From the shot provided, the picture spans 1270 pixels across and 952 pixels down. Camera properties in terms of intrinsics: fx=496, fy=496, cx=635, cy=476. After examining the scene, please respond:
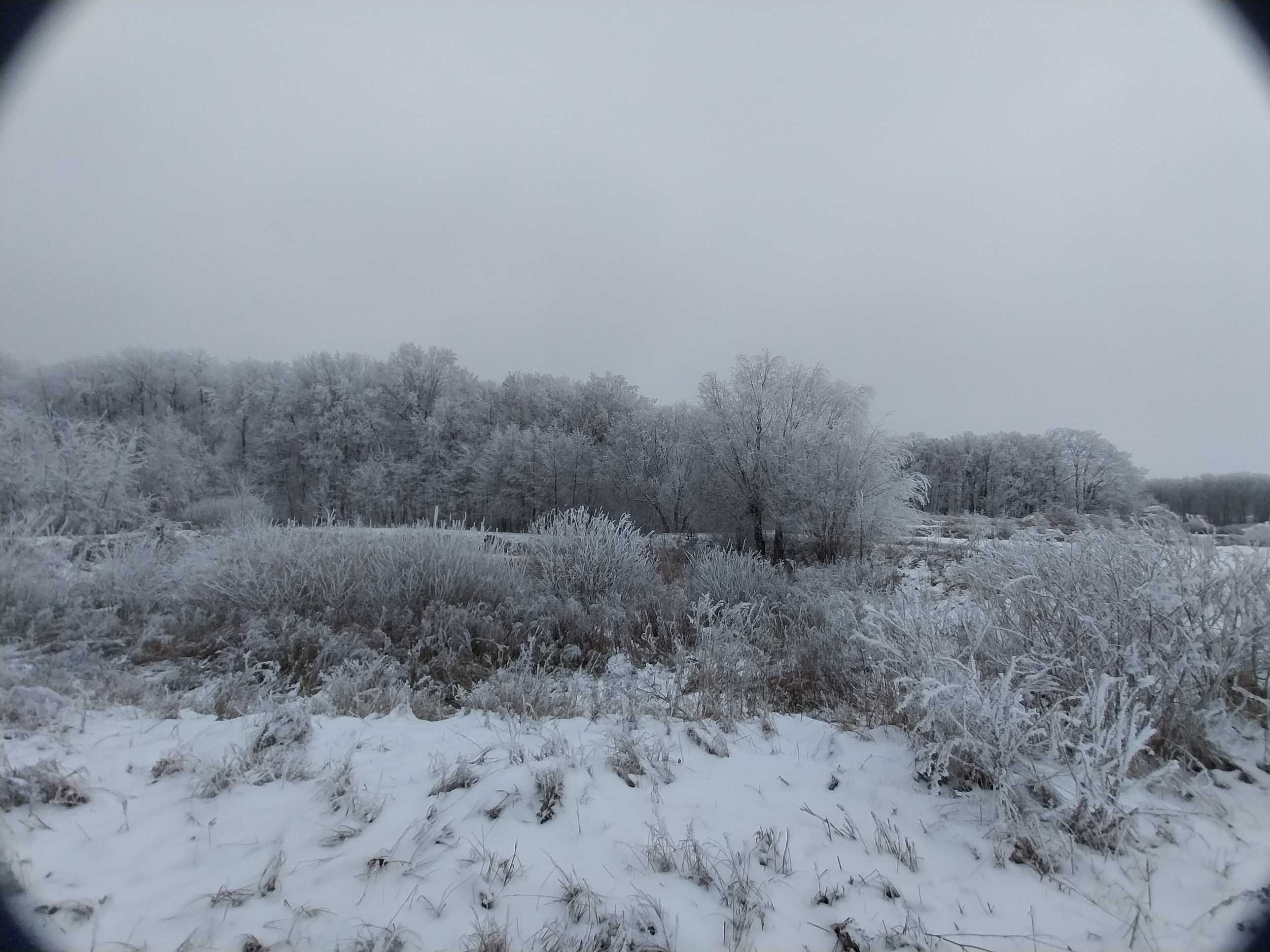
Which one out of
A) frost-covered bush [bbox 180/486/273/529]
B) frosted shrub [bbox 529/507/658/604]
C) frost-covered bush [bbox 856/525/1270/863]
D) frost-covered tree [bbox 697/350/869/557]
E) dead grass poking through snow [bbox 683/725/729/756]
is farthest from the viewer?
frost-covered bush [bbox 180/486/273/529]

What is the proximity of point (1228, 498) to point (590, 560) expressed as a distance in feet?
43.2

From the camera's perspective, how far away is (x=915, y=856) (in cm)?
243

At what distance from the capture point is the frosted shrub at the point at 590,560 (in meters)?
9.12

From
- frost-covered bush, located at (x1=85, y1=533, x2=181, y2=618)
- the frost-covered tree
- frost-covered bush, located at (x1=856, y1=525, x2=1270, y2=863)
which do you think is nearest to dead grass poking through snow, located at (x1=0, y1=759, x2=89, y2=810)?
frost-covered bush, located at (x1=85, y1=533, x2=181, y2=618)

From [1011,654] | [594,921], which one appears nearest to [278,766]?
[594,921]

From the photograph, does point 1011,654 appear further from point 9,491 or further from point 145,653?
point 9,491

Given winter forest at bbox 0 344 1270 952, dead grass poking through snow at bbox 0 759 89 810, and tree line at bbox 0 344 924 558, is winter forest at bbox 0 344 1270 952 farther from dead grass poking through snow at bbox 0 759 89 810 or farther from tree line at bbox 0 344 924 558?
tree line at bbox 0 344 924 558

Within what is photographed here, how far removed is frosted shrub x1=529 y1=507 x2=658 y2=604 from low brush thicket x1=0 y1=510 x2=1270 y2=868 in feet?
0.16

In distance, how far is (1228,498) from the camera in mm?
10234

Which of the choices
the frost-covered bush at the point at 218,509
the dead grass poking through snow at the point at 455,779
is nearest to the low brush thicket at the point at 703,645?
the dead grass poking through snow at the point at 455,779

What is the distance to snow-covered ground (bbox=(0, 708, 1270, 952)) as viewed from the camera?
80.8 inches

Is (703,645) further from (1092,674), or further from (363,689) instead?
(1092,674)

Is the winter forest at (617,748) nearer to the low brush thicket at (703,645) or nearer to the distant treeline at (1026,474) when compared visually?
the low brush thicket at (703,645)

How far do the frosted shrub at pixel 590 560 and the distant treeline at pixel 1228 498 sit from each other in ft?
24.7
